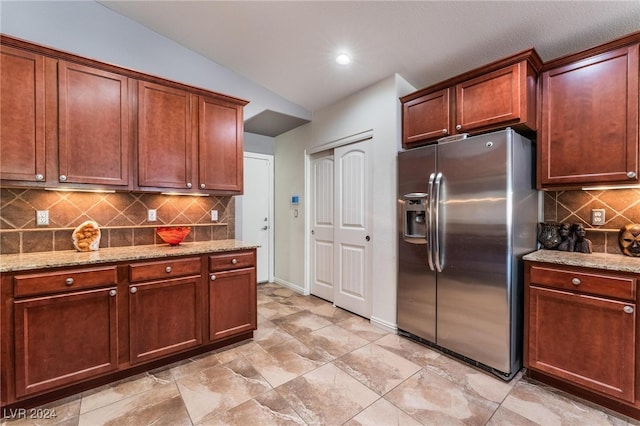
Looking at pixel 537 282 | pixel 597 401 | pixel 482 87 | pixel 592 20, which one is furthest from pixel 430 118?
pixel 597 401

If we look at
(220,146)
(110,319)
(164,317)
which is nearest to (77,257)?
(110,319)

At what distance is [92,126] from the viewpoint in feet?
7.02

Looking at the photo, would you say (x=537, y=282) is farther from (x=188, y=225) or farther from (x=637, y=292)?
(x=188, y=225)

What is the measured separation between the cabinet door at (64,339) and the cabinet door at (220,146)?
1260mm

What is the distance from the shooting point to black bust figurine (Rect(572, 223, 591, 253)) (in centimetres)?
217

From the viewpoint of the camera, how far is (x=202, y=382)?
1992 mm

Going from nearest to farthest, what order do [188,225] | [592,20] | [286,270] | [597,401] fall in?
[597,401] < [592,20] < [188,225] < [286,270]

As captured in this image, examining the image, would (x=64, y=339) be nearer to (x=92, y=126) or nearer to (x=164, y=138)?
(x=92, y=126)

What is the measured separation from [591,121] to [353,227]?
2188 millimetres

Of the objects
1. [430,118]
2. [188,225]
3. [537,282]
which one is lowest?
[537,282]

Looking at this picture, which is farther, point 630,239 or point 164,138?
point 164,138

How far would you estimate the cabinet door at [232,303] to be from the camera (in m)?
2.41

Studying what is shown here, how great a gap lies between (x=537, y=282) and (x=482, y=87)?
153 centimetres

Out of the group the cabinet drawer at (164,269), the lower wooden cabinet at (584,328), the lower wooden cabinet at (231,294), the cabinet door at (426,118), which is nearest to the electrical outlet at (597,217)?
the lower wooden cabinet at (584,328)
